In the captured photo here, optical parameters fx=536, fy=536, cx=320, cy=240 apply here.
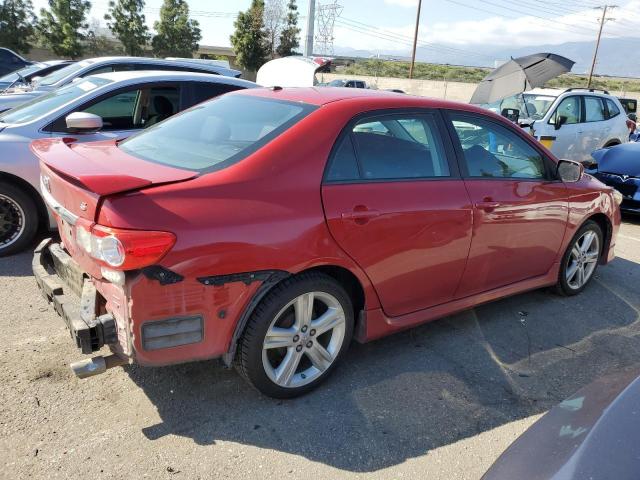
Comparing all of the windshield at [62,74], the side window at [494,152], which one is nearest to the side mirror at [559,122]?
the side window at [494,152]

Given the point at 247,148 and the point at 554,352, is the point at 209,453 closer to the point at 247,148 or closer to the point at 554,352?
the point at 247,148

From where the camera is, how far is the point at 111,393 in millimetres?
2887

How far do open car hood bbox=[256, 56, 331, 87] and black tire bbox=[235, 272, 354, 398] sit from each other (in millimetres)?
11332

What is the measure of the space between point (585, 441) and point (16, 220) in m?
4.74

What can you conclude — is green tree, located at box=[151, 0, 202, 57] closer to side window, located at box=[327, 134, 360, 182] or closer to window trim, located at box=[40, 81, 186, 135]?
window trim, located at box=[40, 81, 186, 135]

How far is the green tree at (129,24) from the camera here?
42906mm

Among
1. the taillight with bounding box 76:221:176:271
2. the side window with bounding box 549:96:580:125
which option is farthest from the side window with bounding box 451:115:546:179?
the side window with bounding box 549:96:580:125

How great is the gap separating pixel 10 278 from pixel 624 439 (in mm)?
4339

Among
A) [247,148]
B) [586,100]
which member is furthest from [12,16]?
Answer: [247,148]

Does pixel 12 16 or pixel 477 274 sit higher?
pixel 12 16

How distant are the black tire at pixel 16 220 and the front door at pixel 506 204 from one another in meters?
3.69

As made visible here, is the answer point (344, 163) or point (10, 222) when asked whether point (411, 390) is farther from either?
point (10, 222)

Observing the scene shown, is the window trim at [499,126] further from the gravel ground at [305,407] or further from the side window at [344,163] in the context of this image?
the gravel ground at [305,407]

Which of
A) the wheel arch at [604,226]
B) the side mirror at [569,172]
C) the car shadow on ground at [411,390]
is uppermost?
the side mirror at [569,172]
